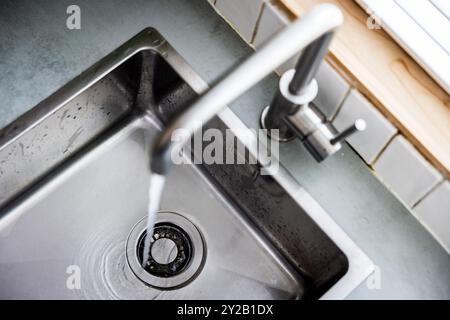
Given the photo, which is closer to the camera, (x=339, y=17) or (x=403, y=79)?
(x=339, y=17)

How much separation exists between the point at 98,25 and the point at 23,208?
1.18 ft

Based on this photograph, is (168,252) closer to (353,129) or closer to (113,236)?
(113,236)

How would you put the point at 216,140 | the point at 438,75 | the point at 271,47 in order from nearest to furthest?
the point at 271,47 < the point at 438,75 < the point at 216,140

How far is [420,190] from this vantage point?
33.9 inches

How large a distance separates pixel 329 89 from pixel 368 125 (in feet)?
0.29

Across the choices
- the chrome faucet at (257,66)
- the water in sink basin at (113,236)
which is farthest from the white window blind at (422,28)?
the water in sink basin at (113,236)

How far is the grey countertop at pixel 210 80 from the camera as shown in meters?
0.88

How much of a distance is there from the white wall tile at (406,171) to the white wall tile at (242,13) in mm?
320

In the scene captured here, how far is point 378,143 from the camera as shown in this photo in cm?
87

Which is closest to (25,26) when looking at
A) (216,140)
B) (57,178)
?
(57,178)

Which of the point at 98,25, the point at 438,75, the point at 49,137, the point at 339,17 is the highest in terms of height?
the point at 98,25

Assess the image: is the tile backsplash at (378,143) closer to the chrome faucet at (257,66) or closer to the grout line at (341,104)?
the grout line at (341,104)

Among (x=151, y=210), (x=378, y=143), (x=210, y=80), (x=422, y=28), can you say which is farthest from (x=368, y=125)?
(x=151, y=210)

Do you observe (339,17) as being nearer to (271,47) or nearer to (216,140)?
(271,47)
